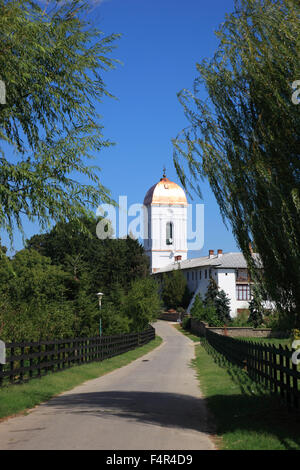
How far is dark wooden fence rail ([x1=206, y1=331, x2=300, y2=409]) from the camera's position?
10.6 meters

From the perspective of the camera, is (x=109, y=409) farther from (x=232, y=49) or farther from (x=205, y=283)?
(x=205, y=283)

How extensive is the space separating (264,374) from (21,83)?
880 centimetres

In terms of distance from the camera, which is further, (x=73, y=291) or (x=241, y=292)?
(x=241, y=292)

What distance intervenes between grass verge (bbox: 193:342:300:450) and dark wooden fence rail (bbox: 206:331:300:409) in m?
0.28

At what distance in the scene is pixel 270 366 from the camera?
13.0m

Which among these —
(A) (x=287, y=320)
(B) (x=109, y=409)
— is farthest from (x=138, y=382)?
(A) (x=287, y=320)

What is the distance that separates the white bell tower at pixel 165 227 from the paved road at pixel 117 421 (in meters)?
107

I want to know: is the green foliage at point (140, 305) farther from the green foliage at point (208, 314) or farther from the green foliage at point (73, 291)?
the green foliage at point (208, 314)

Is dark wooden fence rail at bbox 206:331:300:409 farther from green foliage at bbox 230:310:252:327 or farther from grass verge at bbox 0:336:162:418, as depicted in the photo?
green foliage at bbox 230:310:252:327

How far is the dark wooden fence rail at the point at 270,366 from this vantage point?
34.8ft

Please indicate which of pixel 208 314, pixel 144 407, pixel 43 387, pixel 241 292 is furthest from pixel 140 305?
pixel 241 292

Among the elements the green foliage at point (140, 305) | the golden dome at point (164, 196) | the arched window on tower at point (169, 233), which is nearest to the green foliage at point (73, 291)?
the green foliage at point (140, 305)

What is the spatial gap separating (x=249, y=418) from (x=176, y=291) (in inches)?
3217

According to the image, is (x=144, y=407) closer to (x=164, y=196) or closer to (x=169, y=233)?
(x=169, y=233)
